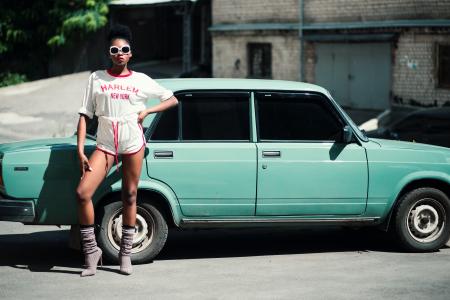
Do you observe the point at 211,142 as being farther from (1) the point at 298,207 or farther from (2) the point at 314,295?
(2) the point at 314,295

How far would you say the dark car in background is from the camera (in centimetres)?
1533

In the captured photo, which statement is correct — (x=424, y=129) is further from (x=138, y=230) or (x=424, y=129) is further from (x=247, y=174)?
(x=138, y=230)

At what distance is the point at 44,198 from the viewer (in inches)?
312

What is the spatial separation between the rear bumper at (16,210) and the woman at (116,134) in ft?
1.68

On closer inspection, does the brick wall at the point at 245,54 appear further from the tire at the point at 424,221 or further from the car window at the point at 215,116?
the car window at the point at 215,116

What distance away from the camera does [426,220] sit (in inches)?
352

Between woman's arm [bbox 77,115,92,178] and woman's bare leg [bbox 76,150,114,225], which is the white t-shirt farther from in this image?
woman's bare leg [bbox 76,150,114,225]

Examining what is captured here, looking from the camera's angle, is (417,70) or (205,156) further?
(417,70)

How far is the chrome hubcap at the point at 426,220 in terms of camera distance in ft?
29.1

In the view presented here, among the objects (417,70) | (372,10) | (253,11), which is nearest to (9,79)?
(253,11)

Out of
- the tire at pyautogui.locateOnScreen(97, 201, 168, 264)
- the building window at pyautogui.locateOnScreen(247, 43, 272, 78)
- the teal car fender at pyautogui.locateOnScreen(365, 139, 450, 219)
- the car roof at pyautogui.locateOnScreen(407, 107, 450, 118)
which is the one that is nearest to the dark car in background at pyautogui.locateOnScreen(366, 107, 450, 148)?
the car roof at pyautogui.locateOnScreen(407, 107, 450, 118)

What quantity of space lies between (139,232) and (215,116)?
1255 mm

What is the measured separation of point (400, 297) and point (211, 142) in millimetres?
2294

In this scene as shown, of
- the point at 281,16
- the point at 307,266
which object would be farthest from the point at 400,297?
the point at 281,16
